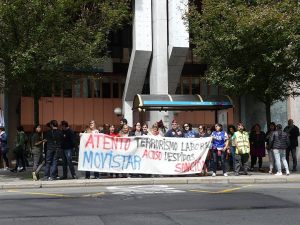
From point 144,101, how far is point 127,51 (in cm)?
1104

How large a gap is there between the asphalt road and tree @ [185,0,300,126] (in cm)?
602

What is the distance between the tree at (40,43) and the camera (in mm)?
13734

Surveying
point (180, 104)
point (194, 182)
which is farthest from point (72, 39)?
point (194, 182)

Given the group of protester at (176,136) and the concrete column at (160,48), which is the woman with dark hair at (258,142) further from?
the concrete column at (160,48)

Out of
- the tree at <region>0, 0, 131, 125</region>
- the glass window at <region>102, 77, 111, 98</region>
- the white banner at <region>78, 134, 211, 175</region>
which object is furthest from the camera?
the glass window at <region>102, 77, 111, 98</region>

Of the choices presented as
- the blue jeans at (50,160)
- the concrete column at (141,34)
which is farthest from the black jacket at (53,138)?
the concrete column at (141,34)

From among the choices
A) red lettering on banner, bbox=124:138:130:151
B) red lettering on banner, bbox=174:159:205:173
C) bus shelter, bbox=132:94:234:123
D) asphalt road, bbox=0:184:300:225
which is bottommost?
asphalt road, bbox=0:184:300:225

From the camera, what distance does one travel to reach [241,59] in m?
16.6

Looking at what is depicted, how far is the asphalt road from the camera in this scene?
6988 millimetres

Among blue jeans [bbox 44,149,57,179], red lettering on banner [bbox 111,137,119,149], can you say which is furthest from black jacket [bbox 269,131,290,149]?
blue jeans [bbox 44,149,57,179]

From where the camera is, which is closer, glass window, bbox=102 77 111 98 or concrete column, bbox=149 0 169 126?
concrete column, bbox=149 0 169 126

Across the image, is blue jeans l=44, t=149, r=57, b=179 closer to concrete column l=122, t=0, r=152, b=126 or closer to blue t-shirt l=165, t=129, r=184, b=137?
blue t-shirt l=165, t=129, r=184, b=137

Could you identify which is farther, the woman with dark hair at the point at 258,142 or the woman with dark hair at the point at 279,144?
the woman with dark hair at the point at 258,142

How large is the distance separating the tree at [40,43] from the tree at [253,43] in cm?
443
